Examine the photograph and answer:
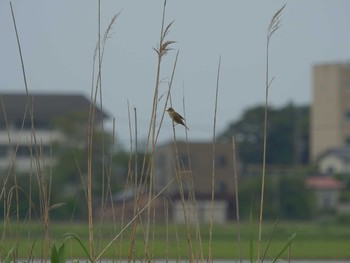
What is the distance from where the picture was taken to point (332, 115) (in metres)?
86.0

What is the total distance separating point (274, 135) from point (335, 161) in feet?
30.8

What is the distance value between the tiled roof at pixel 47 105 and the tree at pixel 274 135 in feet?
36.4

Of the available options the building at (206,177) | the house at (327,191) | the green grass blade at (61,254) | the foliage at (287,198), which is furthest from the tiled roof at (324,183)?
the green grass blade at (61,254)

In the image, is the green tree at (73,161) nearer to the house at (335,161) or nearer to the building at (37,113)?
the building at (37,113)

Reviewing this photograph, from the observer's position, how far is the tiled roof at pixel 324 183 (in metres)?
70.1

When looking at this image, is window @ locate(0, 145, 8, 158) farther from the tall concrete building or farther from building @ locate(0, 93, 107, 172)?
the tall concrete building

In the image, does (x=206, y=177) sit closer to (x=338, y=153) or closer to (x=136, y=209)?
(x=338, y=153)

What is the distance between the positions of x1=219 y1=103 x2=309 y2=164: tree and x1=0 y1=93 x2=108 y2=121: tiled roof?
36.4 feet

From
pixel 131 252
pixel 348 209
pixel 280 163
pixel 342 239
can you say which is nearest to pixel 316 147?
pixel 280 163

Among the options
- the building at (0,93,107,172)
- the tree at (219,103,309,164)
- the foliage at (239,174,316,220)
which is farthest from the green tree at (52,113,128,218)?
the tree at (219,103,309,164)

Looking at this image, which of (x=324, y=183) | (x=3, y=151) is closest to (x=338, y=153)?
(x=324, y=183)

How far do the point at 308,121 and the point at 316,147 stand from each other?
9971mm

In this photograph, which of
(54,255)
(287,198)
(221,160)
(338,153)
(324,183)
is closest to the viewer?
(54,255)

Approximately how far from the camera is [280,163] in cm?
8700
